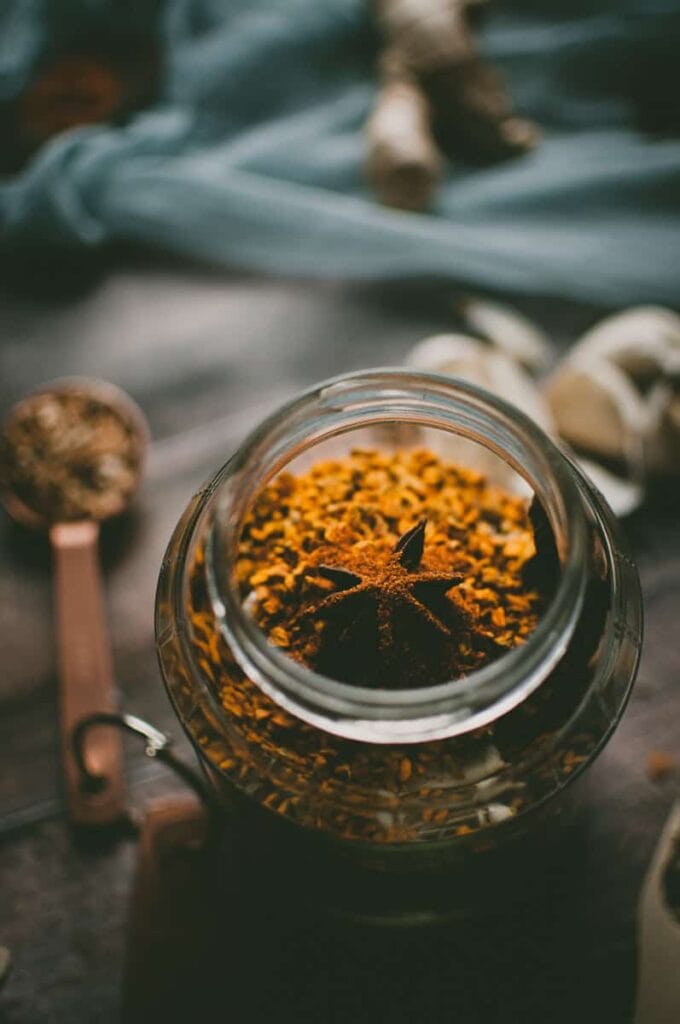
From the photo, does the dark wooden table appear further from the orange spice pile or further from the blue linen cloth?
the orange spice pile

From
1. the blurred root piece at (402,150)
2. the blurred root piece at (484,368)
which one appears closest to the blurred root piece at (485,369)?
the blurred root piece at (484,368)

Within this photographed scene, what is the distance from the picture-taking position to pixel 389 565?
1.12 feet

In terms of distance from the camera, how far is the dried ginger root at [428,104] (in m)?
0.62

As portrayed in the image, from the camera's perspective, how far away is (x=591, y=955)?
0.45 metres

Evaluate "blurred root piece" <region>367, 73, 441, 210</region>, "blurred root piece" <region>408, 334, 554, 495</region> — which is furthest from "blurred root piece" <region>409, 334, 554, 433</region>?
"blurred root piece" <region>367, 73, 441, 210</region>

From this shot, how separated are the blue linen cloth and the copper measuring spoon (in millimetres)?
145

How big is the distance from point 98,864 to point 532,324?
423 mm

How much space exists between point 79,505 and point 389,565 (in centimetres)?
27

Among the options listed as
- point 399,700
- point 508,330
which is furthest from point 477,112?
point 399,700

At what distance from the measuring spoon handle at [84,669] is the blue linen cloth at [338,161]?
24cm

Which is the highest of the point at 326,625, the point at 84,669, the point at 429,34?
the point at 429,34

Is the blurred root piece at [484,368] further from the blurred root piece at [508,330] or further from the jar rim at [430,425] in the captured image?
the jar rim at [430,425]

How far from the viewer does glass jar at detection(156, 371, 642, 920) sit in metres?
0.30

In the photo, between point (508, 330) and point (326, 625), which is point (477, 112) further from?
point (326, 625)
